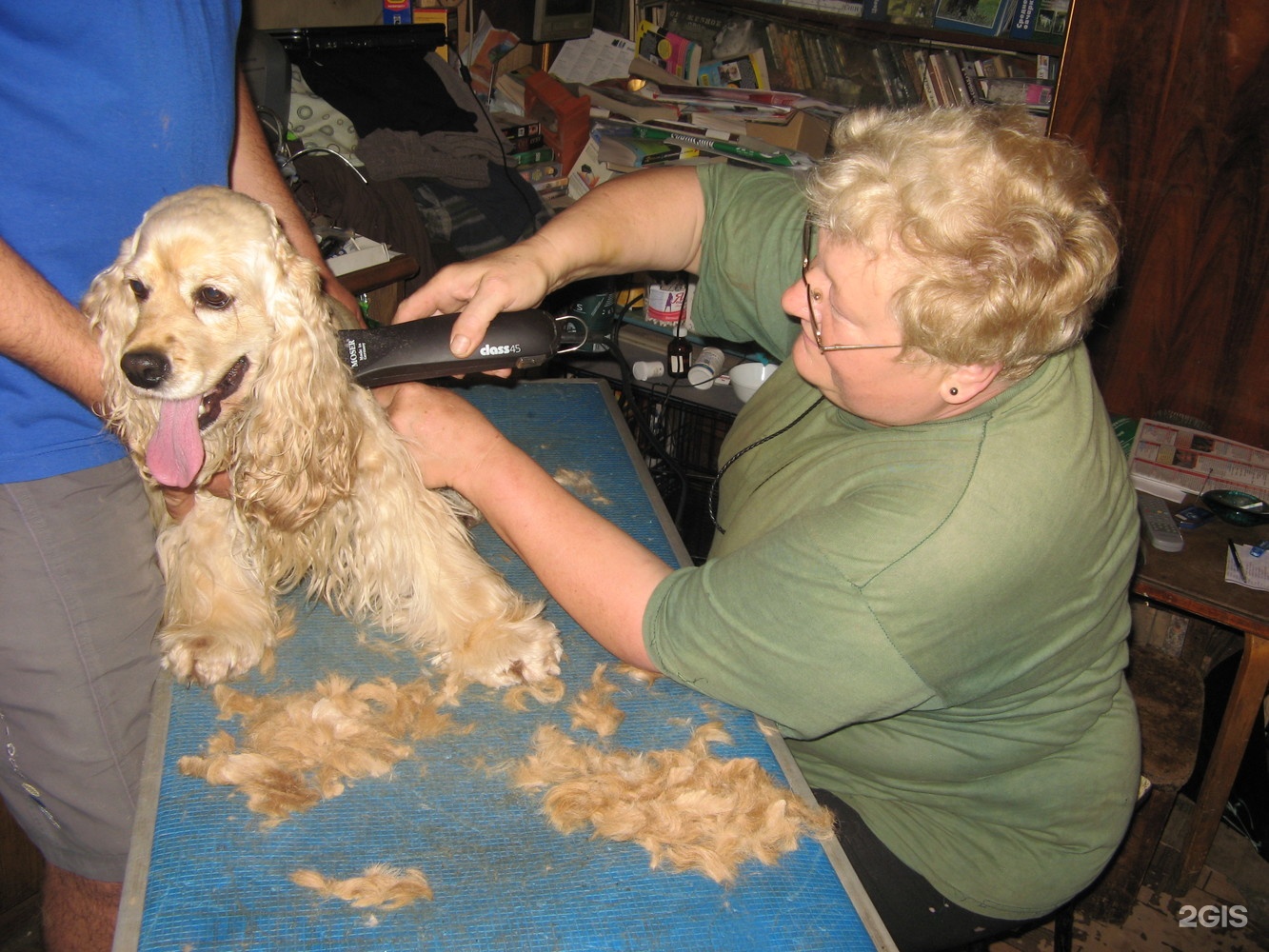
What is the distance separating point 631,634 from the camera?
1.32 meters

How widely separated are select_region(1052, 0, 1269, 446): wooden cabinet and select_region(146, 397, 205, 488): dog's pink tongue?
7.82 feet

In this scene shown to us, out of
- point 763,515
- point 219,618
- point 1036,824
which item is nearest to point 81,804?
point 219,618

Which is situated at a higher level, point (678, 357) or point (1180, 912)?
point (678, 357)

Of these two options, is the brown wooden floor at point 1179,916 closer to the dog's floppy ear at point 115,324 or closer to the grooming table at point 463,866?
the grooming table at point 463,866

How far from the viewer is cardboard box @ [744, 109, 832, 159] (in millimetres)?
3740

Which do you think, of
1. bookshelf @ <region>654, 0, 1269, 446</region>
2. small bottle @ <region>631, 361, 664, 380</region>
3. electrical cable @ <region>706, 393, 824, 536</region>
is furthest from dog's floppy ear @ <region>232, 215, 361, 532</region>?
bookshelf @ <region>654, 0, 1269, 446</region>

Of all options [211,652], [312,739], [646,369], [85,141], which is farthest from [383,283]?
[312,739]

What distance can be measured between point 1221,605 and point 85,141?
2667 mm

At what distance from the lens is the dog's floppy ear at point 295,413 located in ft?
4.41

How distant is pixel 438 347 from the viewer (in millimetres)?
1439

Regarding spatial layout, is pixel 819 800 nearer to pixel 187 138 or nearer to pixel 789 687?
pixel 789 687

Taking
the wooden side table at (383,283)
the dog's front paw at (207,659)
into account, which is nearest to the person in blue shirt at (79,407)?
the dog's front paw at (207,659)

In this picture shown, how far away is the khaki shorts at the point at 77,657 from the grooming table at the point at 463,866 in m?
0.13

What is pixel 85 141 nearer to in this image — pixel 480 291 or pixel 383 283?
pixel 480 291
